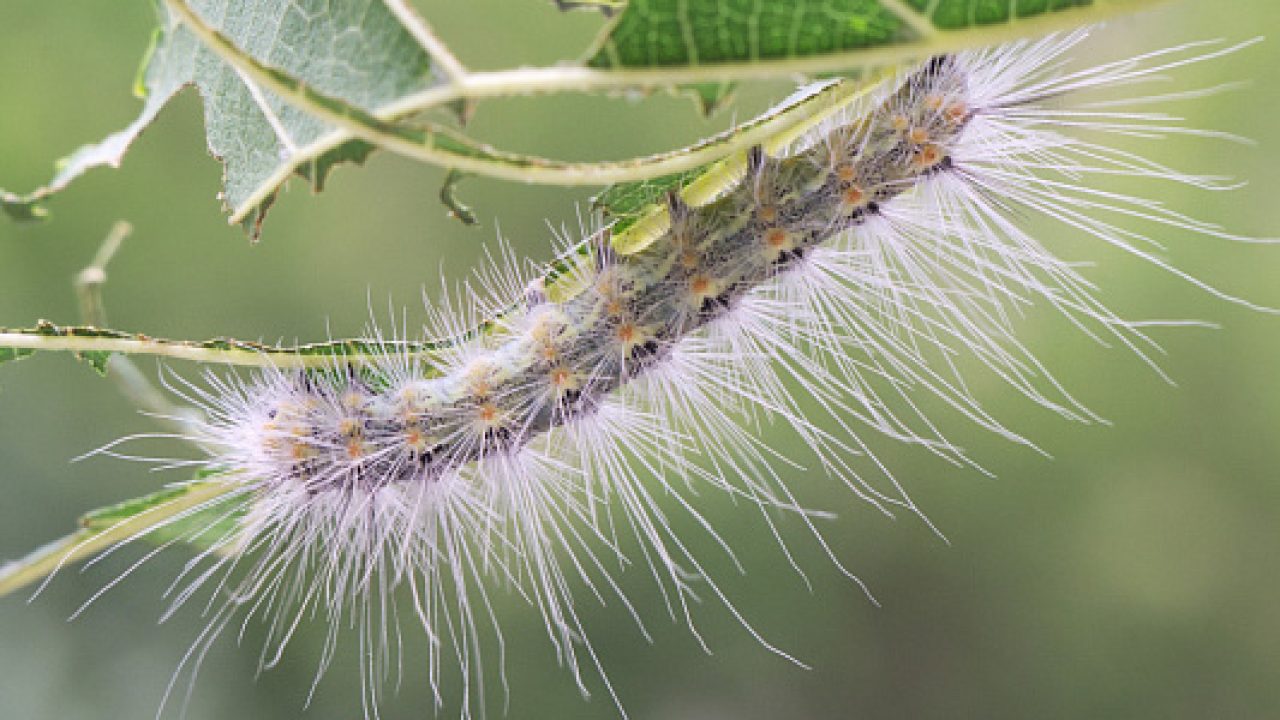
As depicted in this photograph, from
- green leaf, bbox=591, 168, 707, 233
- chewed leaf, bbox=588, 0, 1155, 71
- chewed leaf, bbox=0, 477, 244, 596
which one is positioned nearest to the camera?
chewed leaf, bbox=588, 0, 1155, 71

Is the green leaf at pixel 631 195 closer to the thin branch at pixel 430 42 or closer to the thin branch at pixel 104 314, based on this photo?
the thin branch at pixel 430 42

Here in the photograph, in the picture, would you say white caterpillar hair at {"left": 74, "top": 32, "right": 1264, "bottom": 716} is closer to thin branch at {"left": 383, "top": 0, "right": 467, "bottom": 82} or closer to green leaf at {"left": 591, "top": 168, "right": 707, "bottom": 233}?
green leaf at {"left": 591, "top": 168, "right": 707, "bottom": 233}

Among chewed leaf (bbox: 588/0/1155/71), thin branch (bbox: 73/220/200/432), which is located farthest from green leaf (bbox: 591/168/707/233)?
thin branch (bbox: 73/220/200/432)

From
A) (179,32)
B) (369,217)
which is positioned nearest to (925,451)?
(369,217)

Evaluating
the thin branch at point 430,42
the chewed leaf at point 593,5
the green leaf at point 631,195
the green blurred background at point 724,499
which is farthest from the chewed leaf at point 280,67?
the green blurred background at point 724,499

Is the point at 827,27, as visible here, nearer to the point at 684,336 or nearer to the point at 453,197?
the point at 453,197

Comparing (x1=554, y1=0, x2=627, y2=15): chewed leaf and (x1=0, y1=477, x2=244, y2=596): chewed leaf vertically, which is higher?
(x1=0, y1=477, x2=244, y2=596): chewed leaf
